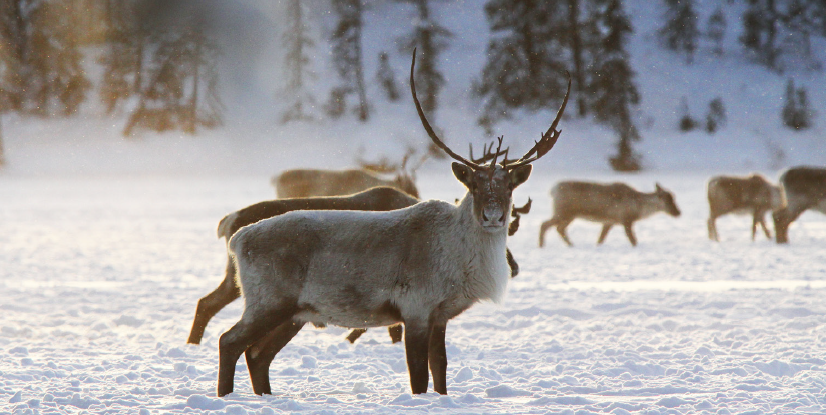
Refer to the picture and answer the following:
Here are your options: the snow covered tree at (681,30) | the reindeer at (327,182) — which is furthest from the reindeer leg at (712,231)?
the snow covered tree at (681,30)

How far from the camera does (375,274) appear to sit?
4582mm

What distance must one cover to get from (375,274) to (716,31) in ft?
151

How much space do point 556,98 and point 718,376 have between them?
3244cm

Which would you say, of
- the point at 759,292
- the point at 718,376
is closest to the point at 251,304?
the point at 718,376

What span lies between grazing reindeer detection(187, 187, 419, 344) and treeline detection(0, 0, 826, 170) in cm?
2894

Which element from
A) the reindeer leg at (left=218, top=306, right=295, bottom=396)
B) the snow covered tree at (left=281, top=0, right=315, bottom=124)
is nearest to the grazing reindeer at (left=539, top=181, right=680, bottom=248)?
the reindeer leg at (left=218, top=306, right=295, bottom=396)

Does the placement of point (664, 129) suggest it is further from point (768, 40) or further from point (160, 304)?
point (160, 304)

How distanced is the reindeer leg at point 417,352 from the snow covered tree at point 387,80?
34441 millimetres

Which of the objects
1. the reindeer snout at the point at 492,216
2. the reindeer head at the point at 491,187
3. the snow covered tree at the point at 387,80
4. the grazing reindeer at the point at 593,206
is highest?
the snow covered tree at the point at 387,80

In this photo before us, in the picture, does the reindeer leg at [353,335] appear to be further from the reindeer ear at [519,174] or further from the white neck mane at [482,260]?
the reindeer ear at [519,174]

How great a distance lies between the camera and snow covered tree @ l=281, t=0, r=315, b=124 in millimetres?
37469

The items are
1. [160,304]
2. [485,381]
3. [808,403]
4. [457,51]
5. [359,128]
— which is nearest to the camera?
[808,403]

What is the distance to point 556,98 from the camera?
3678 centimetres

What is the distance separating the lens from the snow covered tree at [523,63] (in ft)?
120
